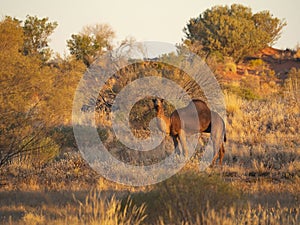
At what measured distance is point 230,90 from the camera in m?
26.0

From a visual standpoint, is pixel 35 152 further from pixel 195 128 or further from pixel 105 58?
pixel 105 58

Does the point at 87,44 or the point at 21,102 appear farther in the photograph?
the point at 87,44

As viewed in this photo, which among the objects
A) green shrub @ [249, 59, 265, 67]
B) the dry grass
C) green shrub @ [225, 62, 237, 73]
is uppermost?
green shrub @ [249, 59, 265, 67]

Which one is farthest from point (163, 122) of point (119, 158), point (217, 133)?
point (119, 158)

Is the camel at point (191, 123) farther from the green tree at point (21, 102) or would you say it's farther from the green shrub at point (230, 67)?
the green shrub at point (230, 67)

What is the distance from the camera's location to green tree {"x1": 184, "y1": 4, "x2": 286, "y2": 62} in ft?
133

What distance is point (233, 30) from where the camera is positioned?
4075 cm

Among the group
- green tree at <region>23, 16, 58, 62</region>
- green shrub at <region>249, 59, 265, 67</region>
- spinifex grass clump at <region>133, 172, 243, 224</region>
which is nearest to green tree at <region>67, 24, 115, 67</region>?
green tree at <region>23, 16, 58, 62</region>

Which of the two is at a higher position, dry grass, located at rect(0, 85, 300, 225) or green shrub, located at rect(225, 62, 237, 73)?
green shrub, located at rect(225, 62, 237, 73)

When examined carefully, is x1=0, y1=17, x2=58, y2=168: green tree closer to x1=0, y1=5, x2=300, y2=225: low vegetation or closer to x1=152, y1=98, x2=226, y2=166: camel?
x1=0, y1=5, x2=300, y2=225: low vegetation

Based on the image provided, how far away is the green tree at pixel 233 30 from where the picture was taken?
40562mm

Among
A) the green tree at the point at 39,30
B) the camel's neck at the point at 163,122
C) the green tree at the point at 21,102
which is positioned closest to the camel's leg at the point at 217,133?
the camel's neck at the point at 163,122

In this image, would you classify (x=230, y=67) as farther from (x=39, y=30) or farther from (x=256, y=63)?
(x=39, y=30)

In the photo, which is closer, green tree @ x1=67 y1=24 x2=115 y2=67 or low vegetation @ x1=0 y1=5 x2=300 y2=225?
low vegetation @ x1=0 y1=5 x2=300 y2=225
